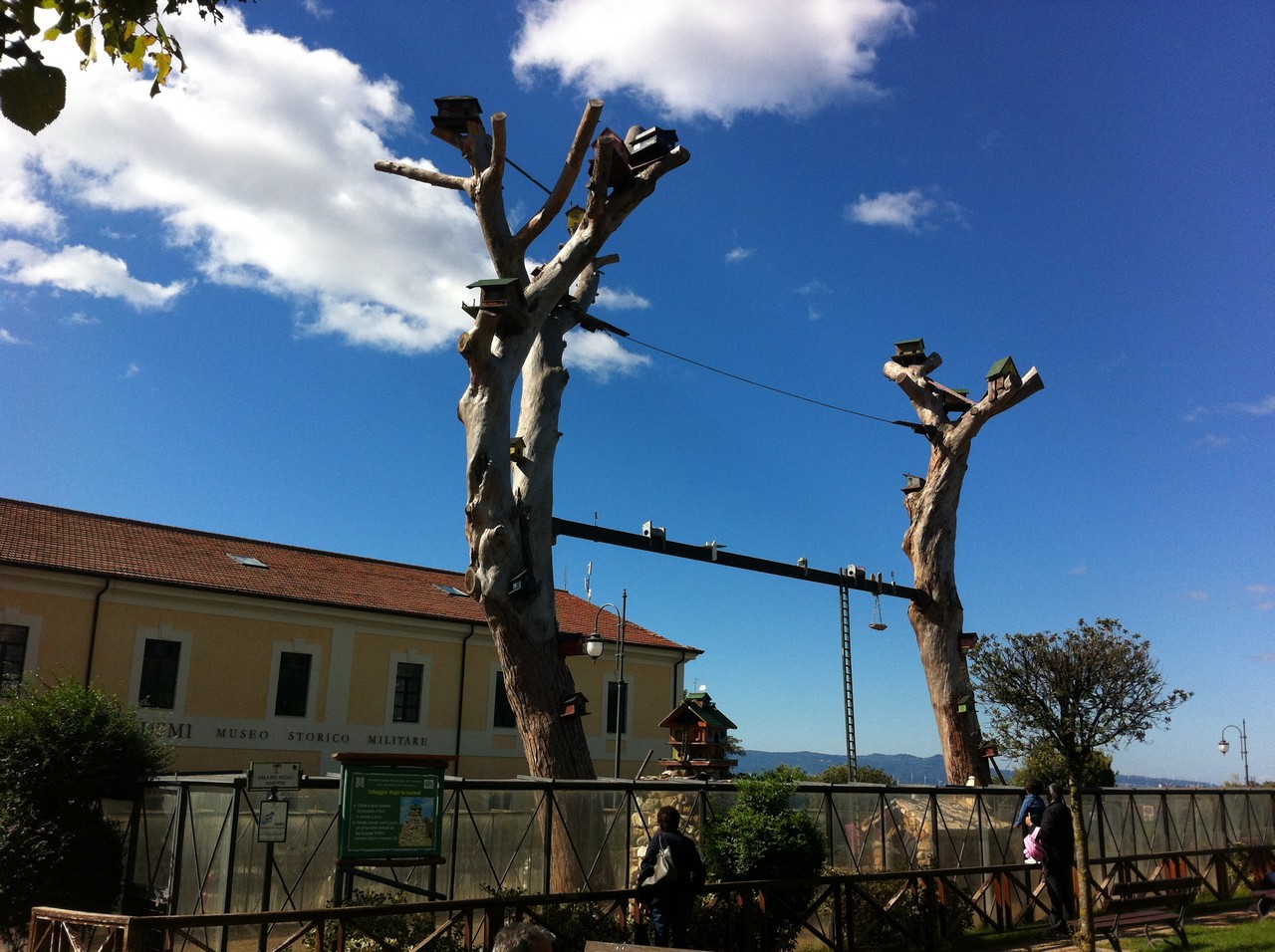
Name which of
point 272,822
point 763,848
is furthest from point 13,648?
point 763,848

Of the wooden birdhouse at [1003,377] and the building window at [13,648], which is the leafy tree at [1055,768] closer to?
the wooden birdhouse at [1003,377]

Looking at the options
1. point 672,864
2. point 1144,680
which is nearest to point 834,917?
point 672,864

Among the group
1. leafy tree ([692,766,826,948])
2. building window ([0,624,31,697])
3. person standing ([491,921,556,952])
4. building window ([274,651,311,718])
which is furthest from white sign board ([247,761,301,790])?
building window ([274,651,311,718])

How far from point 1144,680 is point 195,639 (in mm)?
22256

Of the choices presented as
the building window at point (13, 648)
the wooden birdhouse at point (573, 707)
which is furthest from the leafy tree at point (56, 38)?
the building window at point (13, 648)

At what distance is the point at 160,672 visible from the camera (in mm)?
24969

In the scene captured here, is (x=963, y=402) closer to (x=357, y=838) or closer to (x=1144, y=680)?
(x=1144, y=680)

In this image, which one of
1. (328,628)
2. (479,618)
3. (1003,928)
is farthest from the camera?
(479,618)

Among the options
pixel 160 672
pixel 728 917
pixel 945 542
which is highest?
pixel 945 542

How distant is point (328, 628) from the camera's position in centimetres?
2814

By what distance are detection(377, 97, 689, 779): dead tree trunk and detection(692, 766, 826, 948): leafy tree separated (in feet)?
5.84

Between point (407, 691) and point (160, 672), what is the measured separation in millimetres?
6826

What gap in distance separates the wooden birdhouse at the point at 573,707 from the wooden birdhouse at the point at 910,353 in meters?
12.4

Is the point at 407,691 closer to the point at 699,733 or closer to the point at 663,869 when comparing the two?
the point at 699,733
